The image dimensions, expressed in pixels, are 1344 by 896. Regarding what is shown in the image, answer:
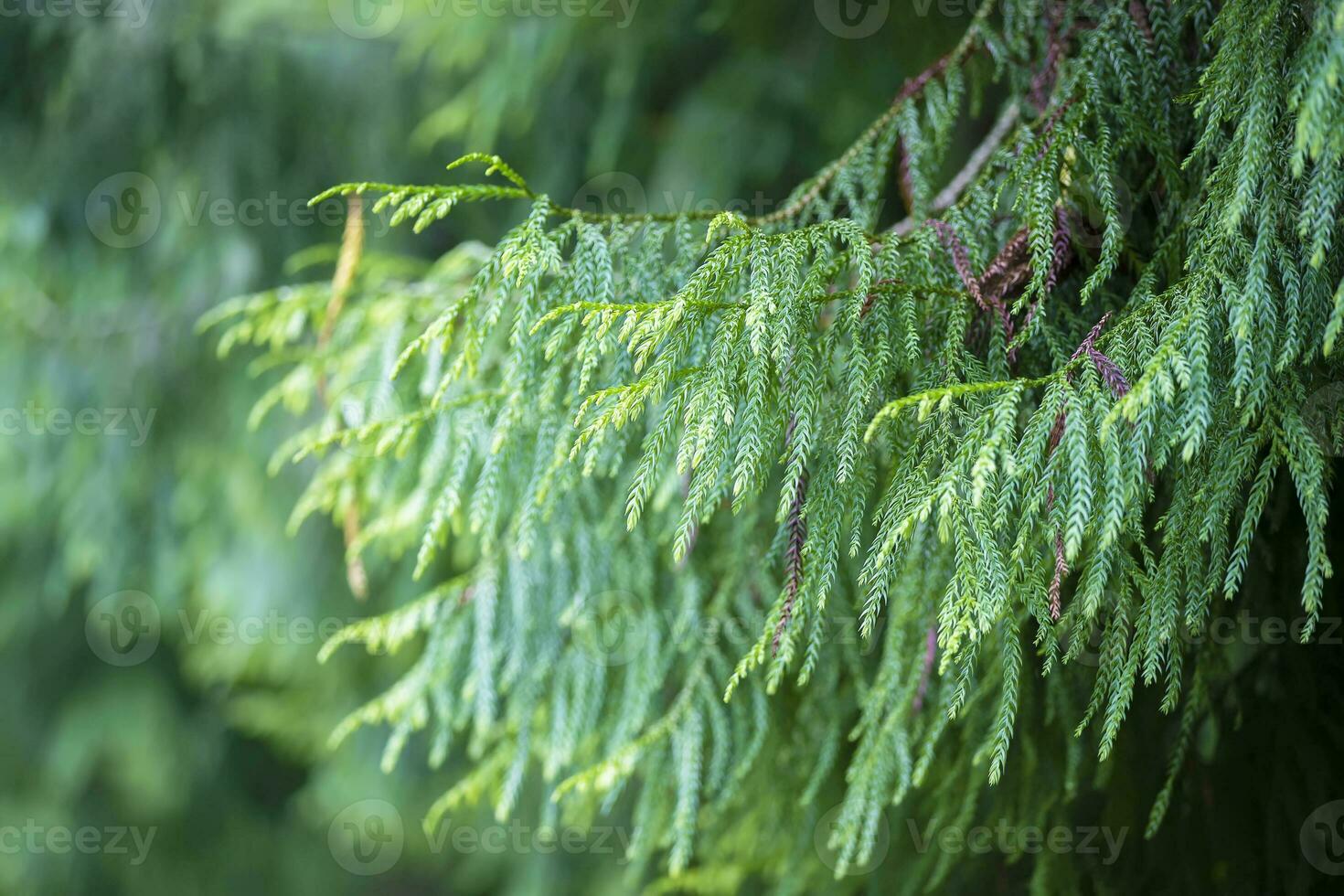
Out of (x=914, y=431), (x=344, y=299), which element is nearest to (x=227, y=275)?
(x=344, y=299)

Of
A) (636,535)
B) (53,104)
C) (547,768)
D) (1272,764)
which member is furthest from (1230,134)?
(53,104)

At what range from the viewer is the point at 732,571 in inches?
60.6

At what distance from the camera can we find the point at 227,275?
9.53 feet

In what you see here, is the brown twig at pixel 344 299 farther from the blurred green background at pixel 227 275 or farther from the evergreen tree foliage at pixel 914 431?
the blurred green background at pixel 227 275

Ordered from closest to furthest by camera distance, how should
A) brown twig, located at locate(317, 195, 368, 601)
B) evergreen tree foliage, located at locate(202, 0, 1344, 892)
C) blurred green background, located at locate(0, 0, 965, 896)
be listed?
evergreen tree foliage, located at locate(202, 0, 1344, 892) < brown twig, located at locate(317, 195, 368, 601) < blurred green background, located at locate(0, 0, 965, 896)

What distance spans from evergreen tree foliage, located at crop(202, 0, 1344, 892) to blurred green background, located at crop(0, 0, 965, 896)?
666 mm

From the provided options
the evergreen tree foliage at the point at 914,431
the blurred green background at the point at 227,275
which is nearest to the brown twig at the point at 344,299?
the evergreen tree foliage at the point at 914,431

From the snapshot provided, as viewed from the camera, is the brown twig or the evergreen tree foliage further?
the brown twig

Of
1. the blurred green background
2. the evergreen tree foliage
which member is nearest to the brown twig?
the evergreen tree foliage

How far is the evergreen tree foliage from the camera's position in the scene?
33.0 inches

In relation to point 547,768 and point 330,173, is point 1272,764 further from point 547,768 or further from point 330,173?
point 330,173

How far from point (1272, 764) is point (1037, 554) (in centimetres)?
69

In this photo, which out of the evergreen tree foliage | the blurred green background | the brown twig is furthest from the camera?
the blurred green background

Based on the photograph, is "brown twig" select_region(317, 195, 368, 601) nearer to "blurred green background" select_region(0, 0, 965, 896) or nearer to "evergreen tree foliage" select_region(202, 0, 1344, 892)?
"evergreen tree foliage" select_region(202, 0, 1344, 892)
